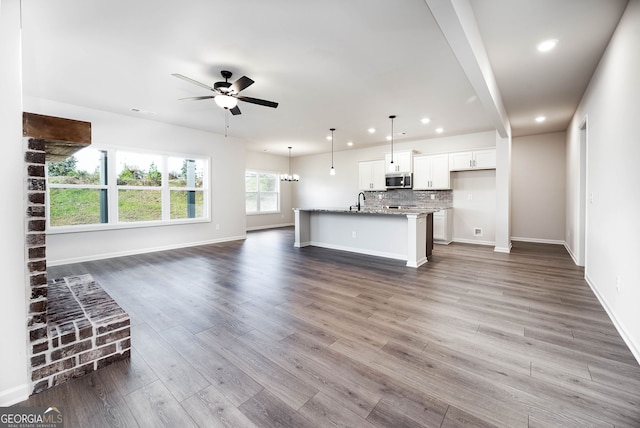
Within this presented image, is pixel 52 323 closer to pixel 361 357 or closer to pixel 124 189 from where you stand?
pixel 361 357

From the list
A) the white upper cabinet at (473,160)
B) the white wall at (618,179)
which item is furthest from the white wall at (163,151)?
the white wall at (618,179)

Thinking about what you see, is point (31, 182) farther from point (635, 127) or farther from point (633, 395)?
point (635, 127)

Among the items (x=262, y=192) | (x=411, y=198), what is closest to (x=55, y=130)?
(x=411, y=198)

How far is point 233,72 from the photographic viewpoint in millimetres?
3520

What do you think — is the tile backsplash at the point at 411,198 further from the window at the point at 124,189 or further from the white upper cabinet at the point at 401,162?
the window at the point at 124,189

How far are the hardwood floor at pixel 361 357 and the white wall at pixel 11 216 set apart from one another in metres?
0.24

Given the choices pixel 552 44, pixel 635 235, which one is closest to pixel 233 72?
pixel 552 44

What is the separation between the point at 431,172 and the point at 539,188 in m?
2.58

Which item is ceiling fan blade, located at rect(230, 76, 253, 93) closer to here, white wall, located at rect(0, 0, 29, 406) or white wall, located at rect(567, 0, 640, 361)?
white wall, located at rect(0, 0, 29, 406)

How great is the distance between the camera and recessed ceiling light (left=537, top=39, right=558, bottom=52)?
2852mm

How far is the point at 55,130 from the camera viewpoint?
1694 mm

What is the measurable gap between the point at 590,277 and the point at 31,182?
5.61 m

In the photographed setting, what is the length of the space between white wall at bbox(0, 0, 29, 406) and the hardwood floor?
0.79ft

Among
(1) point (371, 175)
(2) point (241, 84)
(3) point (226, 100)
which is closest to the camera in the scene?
(2) point (241, 84)
